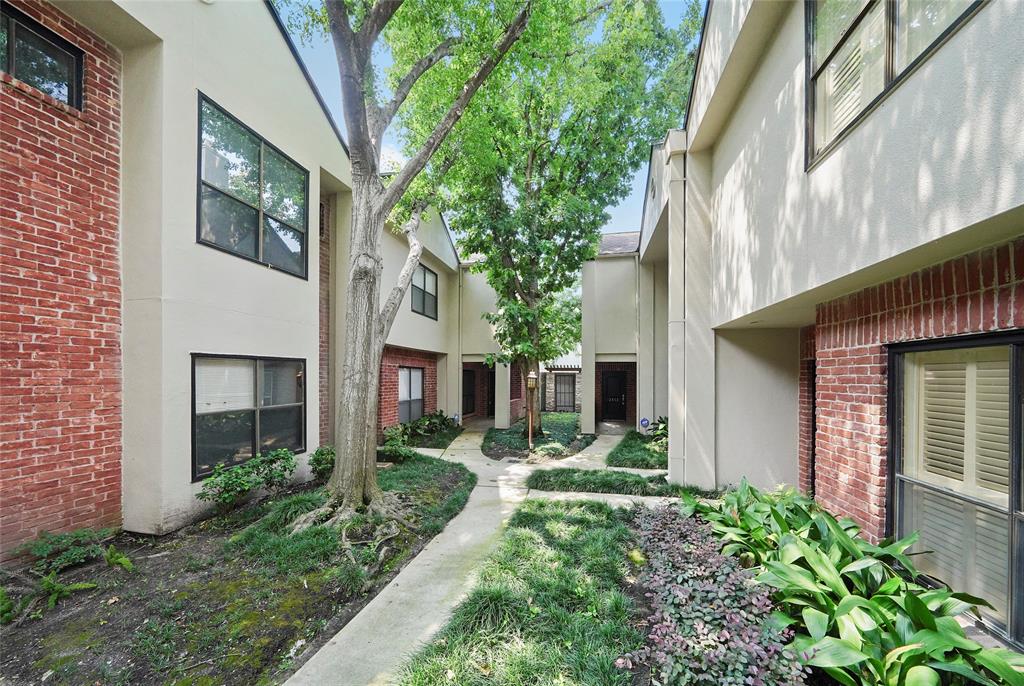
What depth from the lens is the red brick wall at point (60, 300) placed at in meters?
3.71

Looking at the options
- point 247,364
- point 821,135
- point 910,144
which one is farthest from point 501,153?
point 910,144

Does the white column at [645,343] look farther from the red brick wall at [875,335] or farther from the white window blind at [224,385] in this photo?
A: the white window blind at [224,385]

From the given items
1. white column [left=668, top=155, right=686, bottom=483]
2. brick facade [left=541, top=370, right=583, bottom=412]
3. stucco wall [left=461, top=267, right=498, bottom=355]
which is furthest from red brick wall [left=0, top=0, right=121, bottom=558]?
brick facade [left=541, top=370, right=583, bottom=412]

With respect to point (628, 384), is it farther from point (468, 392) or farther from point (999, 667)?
point (999, 667)

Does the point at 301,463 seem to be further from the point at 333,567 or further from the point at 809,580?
the point at 809,580

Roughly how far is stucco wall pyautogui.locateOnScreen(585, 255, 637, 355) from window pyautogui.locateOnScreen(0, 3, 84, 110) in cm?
1085

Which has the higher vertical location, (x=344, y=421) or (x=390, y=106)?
(x=390, y=106)

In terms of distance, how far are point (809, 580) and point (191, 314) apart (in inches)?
250

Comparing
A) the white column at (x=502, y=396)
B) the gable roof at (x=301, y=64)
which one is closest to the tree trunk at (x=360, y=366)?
the gable roof at (x=301, y=64)

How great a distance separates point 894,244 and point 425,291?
1125cm

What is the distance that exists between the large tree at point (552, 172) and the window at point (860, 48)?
21.8ft

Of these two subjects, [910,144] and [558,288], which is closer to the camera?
[910,144]

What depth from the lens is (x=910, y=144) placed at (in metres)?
2.17

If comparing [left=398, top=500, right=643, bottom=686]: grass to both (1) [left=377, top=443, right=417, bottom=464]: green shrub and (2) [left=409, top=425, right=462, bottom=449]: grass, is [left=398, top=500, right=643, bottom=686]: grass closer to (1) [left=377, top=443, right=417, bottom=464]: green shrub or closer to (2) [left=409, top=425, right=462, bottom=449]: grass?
(1) [left=377, top=443, right=417, bottom=464]: green shrub
